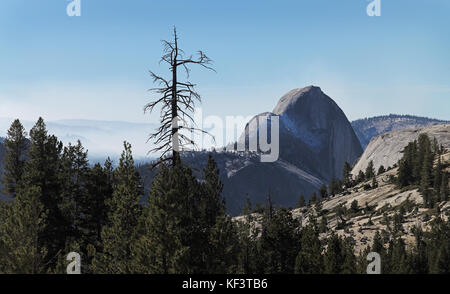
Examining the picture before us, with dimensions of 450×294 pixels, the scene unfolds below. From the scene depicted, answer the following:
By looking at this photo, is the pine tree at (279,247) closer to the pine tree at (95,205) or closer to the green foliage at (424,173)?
the pine tree at (95,205)

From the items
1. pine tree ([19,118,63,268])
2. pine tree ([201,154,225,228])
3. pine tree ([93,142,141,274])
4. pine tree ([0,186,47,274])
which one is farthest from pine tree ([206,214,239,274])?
pine tree ([19,118,63,268])

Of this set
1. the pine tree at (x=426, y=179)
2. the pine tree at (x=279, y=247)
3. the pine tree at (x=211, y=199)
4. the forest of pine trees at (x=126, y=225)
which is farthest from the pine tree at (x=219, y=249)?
the pine tree at (x=426, y=179)

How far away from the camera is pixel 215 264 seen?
75.2 feet

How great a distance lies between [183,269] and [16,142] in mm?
Result: 28624

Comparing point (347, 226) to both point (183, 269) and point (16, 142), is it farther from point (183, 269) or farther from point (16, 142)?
point (183, 269)

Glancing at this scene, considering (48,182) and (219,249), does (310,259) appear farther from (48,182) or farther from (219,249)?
(48,182)

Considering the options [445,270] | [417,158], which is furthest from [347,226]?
[445,270]

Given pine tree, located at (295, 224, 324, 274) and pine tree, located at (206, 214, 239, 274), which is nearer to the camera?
pine tree, located at (206, 214, 239, 274)

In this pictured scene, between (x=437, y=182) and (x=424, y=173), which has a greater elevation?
(x=424, y=173)

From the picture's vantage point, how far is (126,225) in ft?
77.8

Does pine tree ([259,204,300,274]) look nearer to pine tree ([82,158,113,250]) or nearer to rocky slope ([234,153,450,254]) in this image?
pine tree ([82,158,113,250])

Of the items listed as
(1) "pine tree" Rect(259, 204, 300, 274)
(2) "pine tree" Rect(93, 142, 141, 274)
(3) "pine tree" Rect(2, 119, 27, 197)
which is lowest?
(1) "pine tree" Rect(259, 204, 300, 274)

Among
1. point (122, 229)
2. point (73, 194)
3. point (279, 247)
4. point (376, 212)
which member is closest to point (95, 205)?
point (73, 194)

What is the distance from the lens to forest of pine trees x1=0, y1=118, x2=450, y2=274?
21.0 m
